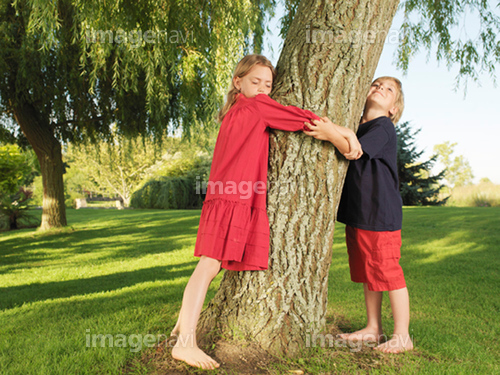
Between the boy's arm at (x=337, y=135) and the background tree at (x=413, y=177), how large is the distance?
54.6 ft

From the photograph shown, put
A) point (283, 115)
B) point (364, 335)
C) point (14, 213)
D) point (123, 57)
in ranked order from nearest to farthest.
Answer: point (283, 115) → point (364, 335) → point (123, 57) → point (14, 213)

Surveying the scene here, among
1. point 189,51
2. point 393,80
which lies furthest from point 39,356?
point 189,51

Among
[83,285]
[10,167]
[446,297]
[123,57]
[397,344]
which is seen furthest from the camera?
[10,167]

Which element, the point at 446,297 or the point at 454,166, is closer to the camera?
the point at 446,297

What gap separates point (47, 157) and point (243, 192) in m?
8.35

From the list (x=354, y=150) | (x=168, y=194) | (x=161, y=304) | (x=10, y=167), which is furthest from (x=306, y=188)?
(x=168, y=194)

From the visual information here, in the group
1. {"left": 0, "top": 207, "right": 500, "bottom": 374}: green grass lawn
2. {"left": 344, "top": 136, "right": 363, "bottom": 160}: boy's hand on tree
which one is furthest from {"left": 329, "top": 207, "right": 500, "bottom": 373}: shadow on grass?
{"left": 344, "top": 136, "right": 363, "bottom": 160}: boy's hand on tree

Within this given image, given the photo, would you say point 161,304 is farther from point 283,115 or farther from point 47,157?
point 47,157

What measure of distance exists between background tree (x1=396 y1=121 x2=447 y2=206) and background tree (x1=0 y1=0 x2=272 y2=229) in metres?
13.0

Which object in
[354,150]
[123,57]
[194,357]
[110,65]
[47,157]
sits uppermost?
[110,65]

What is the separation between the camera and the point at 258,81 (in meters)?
2.15

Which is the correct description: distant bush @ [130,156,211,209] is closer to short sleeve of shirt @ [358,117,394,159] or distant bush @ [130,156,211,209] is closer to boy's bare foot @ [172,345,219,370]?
short sleeve of shirt @ [358,117,394,159]

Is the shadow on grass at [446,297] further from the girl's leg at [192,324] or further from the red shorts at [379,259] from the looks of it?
the girl's leg at [192,324]

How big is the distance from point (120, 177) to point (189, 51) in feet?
76.0
